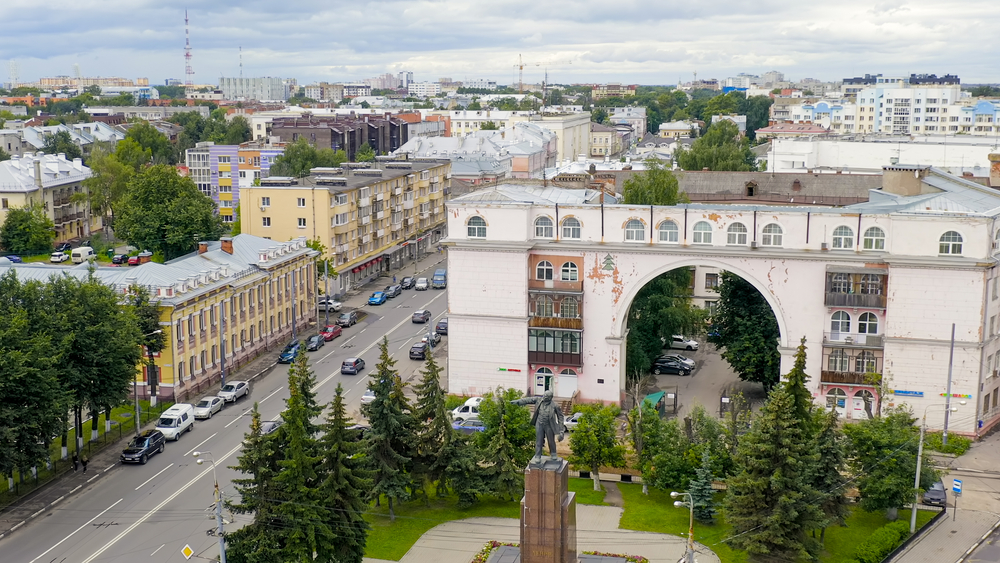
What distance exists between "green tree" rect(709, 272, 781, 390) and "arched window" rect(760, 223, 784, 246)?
3.57m

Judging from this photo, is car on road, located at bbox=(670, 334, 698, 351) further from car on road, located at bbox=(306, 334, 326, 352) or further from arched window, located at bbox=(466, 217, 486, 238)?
car on road, located at bbox=(306, 334, 326, 352)

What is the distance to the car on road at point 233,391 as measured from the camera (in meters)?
54.1

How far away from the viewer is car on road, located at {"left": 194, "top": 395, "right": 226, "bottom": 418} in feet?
170

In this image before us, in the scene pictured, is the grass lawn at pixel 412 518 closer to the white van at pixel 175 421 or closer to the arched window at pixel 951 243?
the white van at pixel 175 421

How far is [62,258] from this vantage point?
85.8 meters

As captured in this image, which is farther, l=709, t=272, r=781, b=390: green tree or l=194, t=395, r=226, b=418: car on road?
l=709, t=272, r=781, b=390: green tree

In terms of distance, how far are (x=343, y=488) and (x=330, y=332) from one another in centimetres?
3340

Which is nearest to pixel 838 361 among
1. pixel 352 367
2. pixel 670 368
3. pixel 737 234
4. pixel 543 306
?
pixel 737 234

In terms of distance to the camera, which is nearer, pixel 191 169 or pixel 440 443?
pixel 440 443

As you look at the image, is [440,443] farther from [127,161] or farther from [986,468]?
[127,161]

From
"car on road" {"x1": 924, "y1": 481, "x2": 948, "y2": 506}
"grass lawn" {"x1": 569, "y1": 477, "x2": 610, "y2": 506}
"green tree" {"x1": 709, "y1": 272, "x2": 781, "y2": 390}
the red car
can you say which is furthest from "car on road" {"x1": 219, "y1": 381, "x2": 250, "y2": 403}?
"car on road" {"x1": 924, "y1": 481, "x2": 948, "y2": 506}

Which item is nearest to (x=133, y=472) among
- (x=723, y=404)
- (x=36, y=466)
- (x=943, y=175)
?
(x=36, y=466)

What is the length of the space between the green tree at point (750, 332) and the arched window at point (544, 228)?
10.3 metres

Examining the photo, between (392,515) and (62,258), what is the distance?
55992 millimetres
